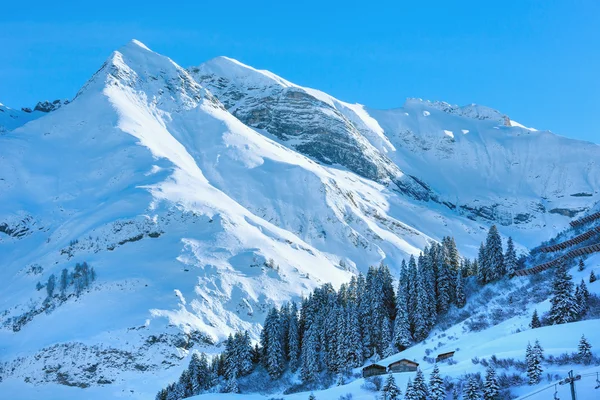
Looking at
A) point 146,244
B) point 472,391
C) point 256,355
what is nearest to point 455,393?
point 472,391

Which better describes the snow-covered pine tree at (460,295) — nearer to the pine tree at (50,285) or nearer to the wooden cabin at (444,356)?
the wooden cabin at (444,356)

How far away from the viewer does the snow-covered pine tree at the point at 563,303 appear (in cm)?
5261

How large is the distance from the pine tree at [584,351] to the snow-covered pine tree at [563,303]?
12.2 metres

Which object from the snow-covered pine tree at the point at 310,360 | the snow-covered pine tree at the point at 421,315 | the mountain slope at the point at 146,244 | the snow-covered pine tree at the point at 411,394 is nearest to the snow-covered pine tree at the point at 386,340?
the snow-covered pine tree at the point at 421,315

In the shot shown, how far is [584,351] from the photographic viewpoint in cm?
4028

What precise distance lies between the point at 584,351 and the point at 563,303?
44.3 feet

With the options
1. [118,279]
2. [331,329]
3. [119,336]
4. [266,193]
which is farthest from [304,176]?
[331,329]

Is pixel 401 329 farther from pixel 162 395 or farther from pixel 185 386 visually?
pixel 162 395

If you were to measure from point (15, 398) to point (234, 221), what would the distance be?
6342 cm

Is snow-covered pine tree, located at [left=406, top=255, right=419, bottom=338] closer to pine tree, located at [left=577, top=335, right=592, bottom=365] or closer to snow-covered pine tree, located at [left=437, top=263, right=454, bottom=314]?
snow-covered pine tree, located at [left=437, top=263, right=454, bottom=314]

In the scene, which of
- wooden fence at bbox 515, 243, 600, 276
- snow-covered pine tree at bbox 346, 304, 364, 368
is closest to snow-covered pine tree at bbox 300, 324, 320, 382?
snow-covered pine tree at bbox 346, 304, 364, 368

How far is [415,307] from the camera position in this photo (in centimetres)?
8144

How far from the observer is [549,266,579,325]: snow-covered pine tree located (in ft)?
173

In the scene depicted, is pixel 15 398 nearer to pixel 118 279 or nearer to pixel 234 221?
pixel 118 279
